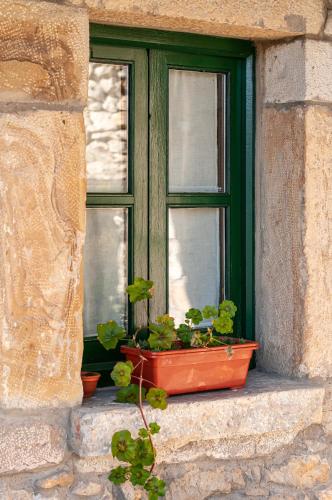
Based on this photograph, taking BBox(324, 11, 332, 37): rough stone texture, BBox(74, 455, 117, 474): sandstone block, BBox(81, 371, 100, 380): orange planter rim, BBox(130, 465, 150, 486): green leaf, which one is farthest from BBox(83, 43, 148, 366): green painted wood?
BBox(324, 11, 332, 37): rough stone texture

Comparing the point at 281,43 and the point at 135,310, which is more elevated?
the point at 281,43

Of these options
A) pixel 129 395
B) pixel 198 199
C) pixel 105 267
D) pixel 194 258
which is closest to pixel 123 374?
pixel 129 395

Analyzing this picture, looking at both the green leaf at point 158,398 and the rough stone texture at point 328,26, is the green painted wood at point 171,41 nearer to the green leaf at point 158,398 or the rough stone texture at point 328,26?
the rough stone texture at point 328,26

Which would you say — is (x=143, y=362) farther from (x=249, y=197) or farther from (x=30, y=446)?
(x=249, y=197)

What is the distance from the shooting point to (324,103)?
3668mm

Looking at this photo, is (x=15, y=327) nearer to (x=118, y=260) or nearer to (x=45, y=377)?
(x=45, y=377)

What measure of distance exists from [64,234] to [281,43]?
4.10ft

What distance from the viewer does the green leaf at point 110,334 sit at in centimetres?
333

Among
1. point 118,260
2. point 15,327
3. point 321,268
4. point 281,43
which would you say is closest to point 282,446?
point 321,268

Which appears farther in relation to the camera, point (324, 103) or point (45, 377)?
point (324, 103)

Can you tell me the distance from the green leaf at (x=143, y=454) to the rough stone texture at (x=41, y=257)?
0.90 ft

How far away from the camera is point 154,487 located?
10.2ft

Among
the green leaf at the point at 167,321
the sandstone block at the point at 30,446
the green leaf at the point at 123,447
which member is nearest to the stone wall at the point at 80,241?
the sandstone block at the point at 30,446

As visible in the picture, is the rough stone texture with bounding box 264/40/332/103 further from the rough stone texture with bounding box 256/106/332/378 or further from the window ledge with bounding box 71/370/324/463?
the window ledge with bounding box 71/370/324/463
